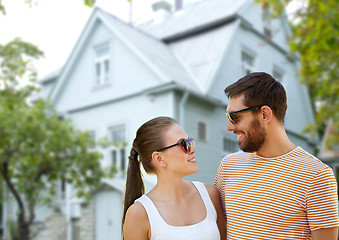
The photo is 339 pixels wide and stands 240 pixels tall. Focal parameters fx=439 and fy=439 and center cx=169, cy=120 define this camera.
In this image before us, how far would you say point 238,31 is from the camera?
15086 mm

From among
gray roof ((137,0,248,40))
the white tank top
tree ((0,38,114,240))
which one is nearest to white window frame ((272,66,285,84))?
gray roof ((137,0,248,40))

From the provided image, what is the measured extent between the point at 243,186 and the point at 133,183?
0.67m

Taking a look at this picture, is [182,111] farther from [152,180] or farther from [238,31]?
[238,31]

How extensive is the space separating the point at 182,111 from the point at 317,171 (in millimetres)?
10892

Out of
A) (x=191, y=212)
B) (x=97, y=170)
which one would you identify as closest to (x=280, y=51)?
→ (x=97, y=170)

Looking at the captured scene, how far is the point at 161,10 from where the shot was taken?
61.9ft

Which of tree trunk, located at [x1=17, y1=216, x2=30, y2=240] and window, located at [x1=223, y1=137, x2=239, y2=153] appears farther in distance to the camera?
window, located at [x1=223, y1=137, x2=239, y2=153]

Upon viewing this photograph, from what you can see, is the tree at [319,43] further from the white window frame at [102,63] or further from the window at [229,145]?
the white window frame at [102,63]

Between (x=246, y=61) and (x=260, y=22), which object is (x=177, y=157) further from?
(x=260, y=22)

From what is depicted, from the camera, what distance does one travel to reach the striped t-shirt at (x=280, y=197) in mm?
1937

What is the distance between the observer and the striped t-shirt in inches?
76.2

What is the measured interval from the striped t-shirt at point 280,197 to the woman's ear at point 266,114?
19cm

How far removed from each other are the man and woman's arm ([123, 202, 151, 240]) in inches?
17.0

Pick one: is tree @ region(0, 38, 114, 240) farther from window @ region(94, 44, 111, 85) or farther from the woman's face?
the woman's face
